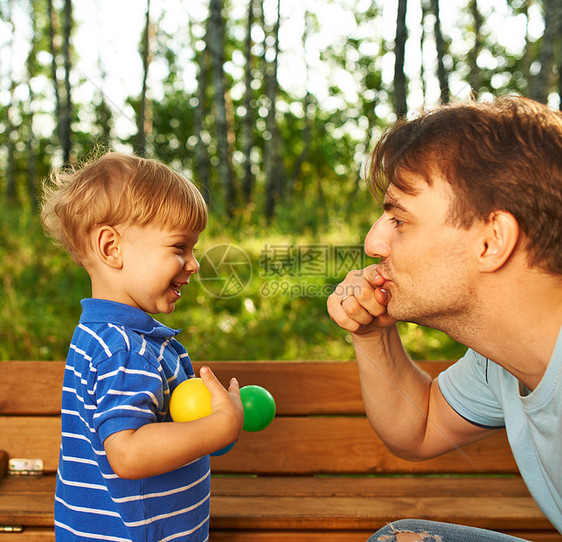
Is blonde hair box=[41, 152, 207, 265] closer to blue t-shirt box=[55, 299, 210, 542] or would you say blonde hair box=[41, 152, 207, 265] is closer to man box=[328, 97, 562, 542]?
blue t-shirt box=[55, 299, 210, 542]

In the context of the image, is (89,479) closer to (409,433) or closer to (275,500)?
(275,500)

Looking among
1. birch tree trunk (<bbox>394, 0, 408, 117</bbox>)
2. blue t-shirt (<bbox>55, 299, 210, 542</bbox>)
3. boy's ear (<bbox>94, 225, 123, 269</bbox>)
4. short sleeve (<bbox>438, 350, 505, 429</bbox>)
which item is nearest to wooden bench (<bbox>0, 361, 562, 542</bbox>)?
short sleeve (<bbox>438, 350, 505, 429</bbox>)

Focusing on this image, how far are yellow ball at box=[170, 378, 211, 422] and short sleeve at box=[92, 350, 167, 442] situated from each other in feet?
0.14

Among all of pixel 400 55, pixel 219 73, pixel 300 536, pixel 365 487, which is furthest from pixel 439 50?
pixel 300 536

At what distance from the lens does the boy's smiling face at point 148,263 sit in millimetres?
1527

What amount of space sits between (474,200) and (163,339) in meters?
0.98

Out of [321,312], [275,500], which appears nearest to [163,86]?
[321,312]

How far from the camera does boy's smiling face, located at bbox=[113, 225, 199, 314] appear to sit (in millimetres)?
1527

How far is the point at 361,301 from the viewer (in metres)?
1.72

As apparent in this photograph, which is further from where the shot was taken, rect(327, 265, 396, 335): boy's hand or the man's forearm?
the man's forearm

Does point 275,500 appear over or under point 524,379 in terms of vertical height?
under

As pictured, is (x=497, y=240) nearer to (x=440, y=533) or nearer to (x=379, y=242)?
(x=379, y=242)

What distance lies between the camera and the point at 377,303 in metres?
1.72

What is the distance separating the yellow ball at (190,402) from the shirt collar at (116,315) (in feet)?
0.71
